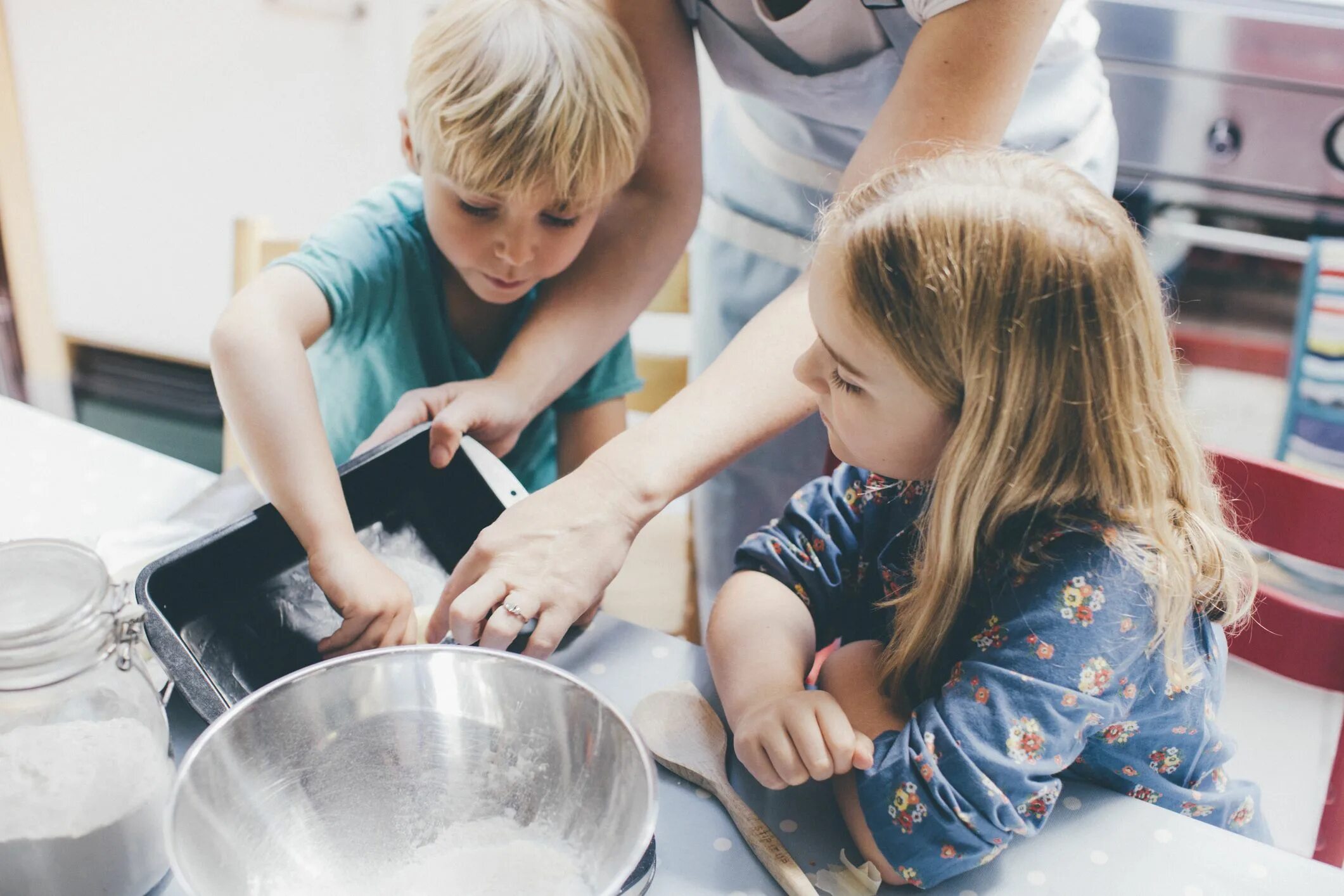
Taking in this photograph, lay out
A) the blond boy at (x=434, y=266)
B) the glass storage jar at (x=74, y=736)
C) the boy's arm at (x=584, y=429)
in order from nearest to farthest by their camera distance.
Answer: the glass storage jar at (x=74, y=736) < the blond boy at (x=434, y=266) < the boy's arm at (x=584, y=429)

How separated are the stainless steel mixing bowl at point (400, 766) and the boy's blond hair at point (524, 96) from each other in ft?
1.62

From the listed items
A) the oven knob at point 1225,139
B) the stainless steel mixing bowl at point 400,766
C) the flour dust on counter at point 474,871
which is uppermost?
the oven knob at point 1225,139

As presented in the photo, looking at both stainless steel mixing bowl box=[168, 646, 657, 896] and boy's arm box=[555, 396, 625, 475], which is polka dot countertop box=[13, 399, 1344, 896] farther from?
boy's arm box=[555, 396, 625, 475]

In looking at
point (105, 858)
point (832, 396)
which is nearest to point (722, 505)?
point (832, 396)

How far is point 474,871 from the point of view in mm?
531

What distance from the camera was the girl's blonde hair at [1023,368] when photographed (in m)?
0.59

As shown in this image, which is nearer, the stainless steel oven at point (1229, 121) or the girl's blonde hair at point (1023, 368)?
the girl's blonde hair at point (1023, 368)

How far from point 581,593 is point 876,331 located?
0.25m

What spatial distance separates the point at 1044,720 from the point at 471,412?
508 millimetres

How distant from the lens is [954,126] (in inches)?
30.7

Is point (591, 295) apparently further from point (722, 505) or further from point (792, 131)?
point (722, 505)

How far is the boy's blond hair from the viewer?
35.5 inches

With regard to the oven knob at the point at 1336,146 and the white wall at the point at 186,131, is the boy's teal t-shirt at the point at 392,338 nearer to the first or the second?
the white wall at the point at 186,131

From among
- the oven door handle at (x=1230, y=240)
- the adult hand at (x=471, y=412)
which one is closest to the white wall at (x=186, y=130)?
the oven door handle at (x=1230, y=240)
